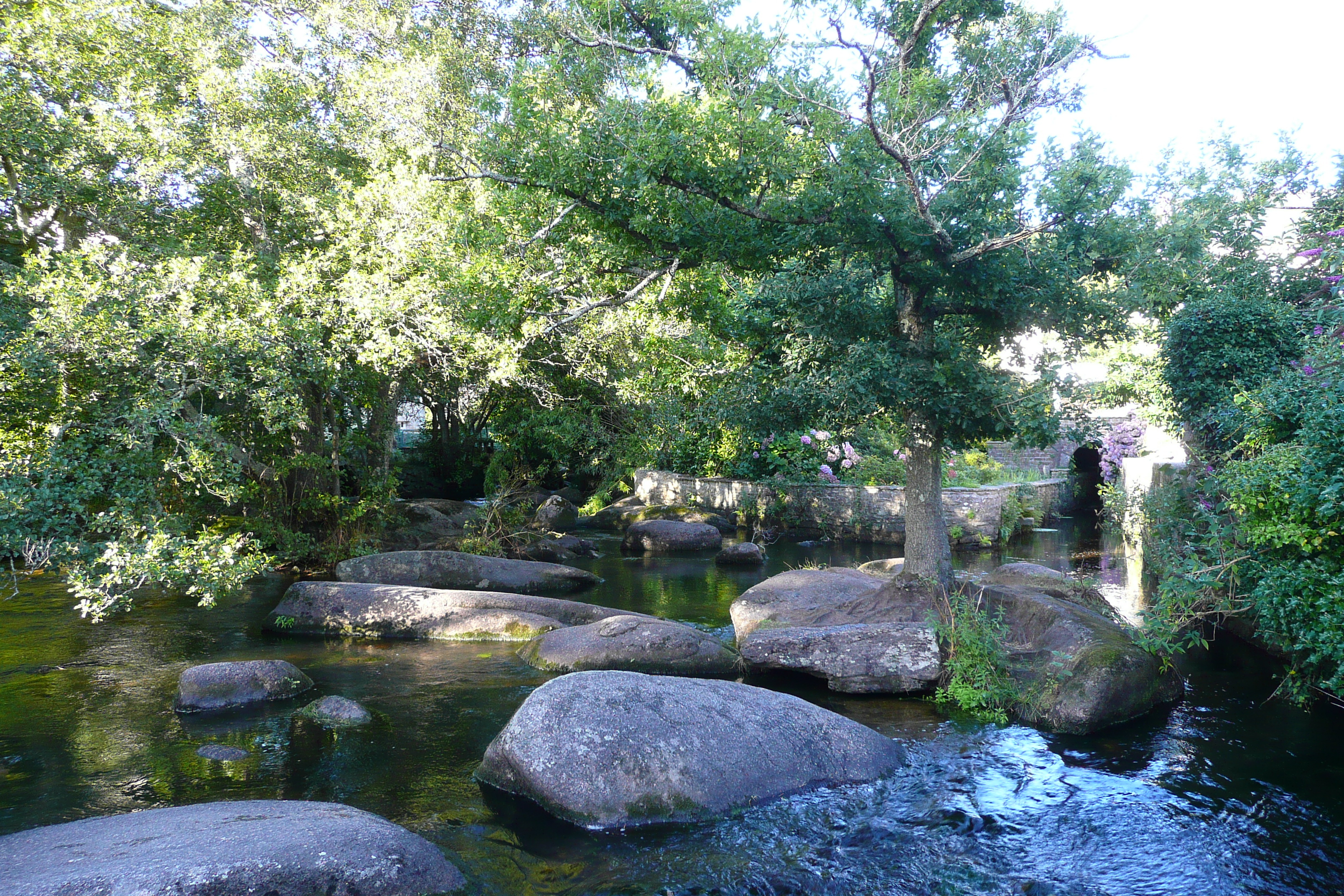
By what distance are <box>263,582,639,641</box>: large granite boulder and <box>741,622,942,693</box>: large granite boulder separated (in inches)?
115

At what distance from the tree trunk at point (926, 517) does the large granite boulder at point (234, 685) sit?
7.18 meters

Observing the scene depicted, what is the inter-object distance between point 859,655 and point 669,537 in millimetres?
10432

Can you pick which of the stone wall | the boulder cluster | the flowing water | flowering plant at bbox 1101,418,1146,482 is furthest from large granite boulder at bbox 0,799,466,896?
flowering plant at bbox 1101,418,1146,482

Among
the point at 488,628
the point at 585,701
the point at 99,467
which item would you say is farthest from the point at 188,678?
the point at 585,701

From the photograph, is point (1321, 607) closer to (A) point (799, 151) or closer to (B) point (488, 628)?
(A) point (799, 151)

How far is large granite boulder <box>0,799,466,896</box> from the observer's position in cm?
402

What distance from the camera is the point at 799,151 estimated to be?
9.95m

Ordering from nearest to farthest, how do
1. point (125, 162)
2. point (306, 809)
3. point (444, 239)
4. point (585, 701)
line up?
point (306, 809) < point (585, 701) < point (125, 162) < point (444, 239)

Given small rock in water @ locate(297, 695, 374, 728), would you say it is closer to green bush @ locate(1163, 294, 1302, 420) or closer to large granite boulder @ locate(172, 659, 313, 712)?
large granite boulder @ locate(172, 659, 313, 712)

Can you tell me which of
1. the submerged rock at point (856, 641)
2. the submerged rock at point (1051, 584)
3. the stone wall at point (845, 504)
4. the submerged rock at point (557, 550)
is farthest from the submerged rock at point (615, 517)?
the submerged rock at point (856, 641)

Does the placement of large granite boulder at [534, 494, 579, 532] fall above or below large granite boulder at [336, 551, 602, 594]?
above

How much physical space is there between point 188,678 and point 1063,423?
965cm

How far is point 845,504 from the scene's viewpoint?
20.3 meters

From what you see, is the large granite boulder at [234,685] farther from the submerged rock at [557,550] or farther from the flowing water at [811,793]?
the submerged rock at [557,550]
